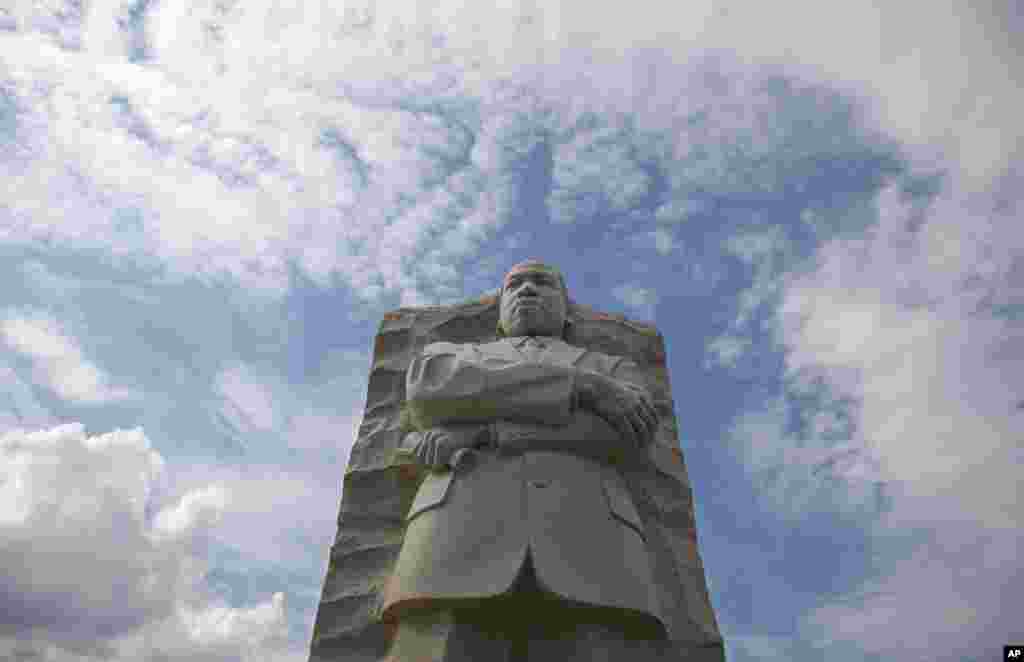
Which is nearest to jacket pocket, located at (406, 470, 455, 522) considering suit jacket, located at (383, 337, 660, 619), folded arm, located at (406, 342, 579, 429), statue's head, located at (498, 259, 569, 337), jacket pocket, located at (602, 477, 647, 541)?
suit jacket, located at (383, 337, 660, 619)

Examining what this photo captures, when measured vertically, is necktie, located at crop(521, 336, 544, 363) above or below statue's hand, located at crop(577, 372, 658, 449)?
above

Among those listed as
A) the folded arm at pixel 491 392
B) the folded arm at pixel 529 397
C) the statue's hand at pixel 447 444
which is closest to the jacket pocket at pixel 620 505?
the folded arm at pixel 529 397

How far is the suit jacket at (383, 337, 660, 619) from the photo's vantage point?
11.8 feet

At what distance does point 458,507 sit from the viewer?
3920 mm

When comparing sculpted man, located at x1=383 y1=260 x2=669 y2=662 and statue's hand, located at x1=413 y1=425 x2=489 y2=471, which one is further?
statue's hand, located at x1=413 y1=425 x2=489 y2=471

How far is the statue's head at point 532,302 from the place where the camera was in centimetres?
546

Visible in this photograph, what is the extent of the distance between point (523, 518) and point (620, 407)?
98 centimetres

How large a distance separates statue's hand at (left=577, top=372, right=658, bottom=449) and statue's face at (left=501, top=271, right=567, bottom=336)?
1.09 m

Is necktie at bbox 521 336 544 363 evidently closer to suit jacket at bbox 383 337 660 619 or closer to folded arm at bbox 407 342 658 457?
suit jacket at bbox 383 337 660 619

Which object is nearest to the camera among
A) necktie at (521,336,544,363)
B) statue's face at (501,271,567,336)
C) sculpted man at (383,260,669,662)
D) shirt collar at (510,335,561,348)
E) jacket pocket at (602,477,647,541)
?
sculpted man at (383,260,669,662)

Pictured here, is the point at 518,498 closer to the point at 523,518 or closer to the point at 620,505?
the point at 523,518

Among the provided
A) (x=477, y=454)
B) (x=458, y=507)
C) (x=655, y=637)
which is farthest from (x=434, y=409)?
(x=655, y=637)

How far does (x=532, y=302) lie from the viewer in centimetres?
549

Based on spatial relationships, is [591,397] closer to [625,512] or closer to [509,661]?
[625,512]
